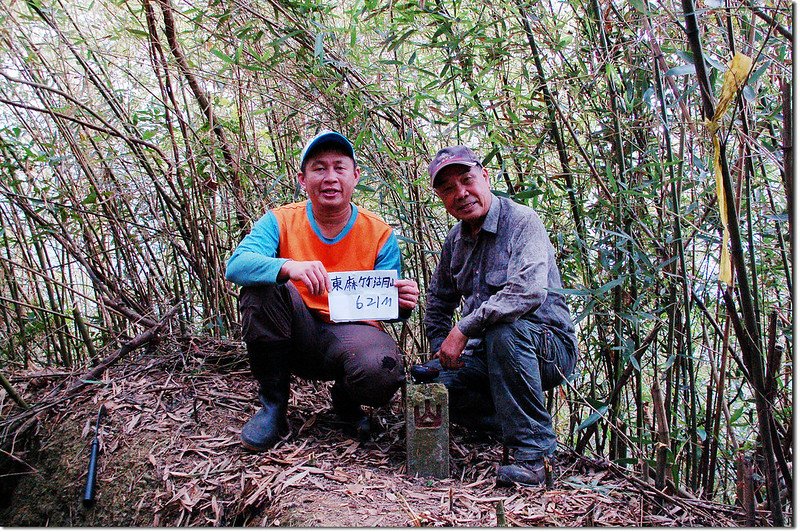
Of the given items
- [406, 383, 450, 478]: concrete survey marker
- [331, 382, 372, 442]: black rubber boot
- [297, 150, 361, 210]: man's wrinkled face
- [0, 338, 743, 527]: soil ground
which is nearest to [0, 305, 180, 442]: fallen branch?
[0, 338, 743, 527]: soil ground

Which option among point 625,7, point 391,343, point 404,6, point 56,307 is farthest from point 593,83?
point 56,307

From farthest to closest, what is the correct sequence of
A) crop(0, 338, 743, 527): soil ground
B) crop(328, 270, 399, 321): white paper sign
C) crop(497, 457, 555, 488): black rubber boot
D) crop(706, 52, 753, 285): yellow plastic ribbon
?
crop(328, 270, 399, 321): white paper sign
crop(497, 457, 555, 488): black rubber boot
crop(0, 338, 743, 527): soil ground
crop(706, 52, 753, 285): yellow plastic ribbon

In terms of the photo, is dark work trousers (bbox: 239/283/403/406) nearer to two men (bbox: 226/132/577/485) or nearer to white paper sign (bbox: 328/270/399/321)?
two men (bbox: 226/132/577/485)

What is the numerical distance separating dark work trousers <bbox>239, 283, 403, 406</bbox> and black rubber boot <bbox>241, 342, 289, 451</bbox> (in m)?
0.04

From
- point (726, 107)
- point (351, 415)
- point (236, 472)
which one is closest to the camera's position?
point (726, 107)

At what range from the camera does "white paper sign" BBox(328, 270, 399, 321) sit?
2.45 metres

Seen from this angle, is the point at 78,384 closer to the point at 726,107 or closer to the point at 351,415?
the point at 351,415

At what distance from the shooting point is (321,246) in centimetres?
261

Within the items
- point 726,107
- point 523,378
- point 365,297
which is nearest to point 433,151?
point 365,297

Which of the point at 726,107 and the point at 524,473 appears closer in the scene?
the point at 726,107

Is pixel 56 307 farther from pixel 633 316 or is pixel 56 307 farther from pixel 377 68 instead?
pixel 633 316

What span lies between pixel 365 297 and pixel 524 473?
84cm

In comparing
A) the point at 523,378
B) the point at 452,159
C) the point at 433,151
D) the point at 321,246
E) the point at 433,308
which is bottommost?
the point at 523,378

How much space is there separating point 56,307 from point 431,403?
2350mm
